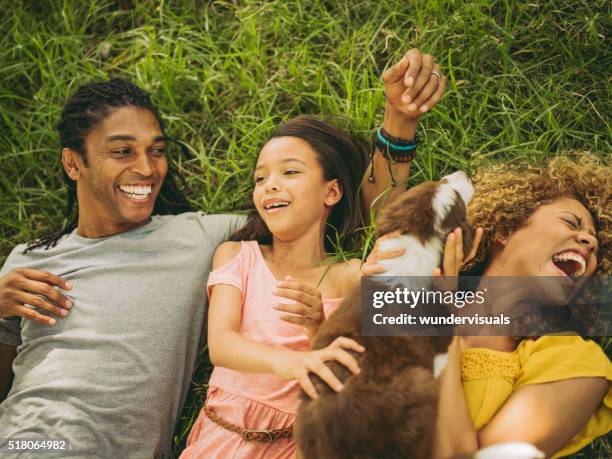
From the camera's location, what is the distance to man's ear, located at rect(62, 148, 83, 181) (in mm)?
2217

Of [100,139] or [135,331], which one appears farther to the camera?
[100,139]

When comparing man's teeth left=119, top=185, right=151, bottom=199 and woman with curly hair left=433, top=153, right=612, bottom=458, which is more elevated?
man's teeth left=119, top=185, right=151, bottom=199

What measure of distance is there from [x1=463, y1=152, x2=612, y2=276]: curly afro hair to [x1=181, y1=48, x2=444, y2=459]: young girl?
0.33 m

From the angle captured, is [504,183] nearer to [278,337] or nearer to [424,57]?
[424,57]

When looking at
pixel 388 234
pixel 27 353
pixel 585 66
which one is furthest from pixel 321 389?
pixel 585 66

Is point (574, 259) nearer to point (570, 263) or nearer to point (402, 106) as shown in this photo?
point (570, 263)

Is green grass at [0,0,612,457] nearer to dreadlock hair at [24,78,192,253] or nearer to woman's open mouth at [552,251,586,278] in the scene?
dreadlock hair at [24,78,192,253]

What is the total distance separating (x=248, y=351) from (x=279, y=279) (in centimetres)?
27

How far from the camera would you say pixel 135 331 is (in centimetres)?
200

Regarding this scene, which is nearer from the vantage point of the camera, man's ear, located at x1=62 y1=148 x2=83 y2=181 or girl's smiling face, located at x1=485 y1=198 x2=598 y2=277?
girl's smiling face, located at x1=485 y1=198 x2=598 y2=277

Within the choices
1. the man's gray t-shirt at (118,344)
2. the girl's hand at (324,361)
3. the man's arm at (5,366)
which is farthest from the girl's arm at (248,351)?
the man's arm at (5,366)

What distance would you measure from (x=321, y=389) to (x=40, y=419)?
1022 millimetres

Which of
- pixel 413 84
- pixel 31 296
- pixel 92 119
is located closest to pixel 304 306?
pixel 413 84

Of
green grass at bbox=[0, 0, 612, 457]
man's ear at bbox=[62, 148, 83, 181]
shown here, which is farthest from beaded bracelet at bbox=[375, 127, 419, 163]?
man's ear at bbox=[62, 148, 83, 181]
